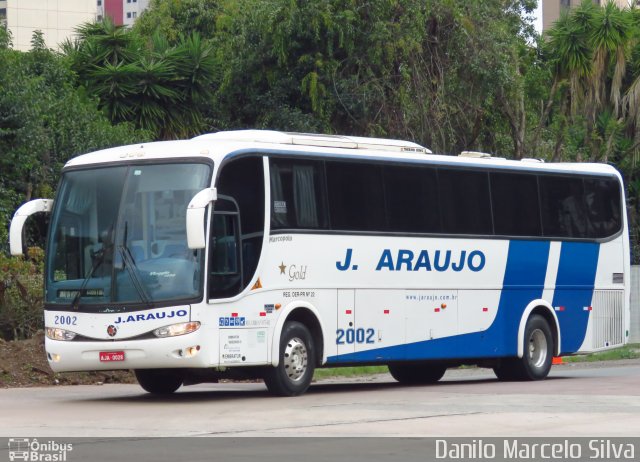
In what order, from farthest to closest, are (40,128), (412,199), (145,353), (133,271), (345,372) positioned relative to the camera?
(40,128)
(345,372)
(412,199)
(133,271)
(145,353)

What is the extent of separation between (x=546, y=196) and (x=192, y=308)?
8.50 metres

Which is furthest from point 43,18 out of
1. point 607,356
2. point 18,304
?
point 18,304

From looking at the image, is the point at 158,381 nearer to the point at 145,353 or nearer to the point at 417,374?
the point at 145,353

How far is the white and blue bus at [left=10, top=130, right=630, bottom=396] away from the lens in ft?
53.7

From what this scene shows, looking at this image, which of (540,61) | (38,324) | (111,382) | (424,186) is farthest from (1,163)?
(540,61)

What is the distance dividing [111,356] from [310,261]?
3.24 m

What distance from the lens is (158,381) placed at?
741 inches

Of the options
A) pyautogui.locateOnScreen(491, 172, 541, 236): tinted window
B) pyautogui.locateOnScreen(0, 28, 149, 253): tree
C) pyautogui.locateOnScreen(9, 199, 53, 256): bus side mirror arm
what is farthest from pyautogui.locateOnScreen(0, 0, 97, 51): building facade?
pyautogui.locateOnScreen(9, 199, 53, 256): bus side mirror arm

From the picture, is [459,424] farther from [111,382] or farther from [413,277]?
[111,382]

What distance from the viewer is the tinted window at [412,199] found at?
19.5 meters

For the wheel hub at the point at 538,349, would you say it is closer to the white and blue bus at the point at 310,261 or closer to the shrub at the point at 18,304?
the white and blue bus at the point at 310,261

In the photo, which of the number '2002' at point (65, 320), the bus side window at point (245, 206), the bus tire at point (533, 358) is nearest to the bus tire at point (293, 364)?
the bus side window at point (245, 206)

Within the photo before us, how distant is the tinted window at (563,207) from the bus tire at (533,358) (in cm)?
160

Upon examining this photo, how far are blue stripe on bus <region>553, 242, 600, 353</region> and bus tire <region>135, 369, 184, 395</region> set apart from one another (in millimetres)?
7253
